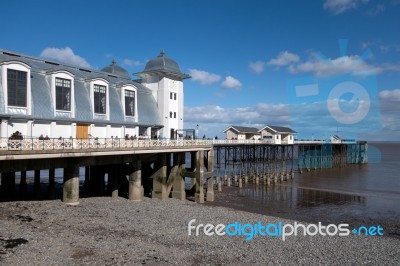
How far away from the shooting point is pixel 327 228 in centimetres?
1964

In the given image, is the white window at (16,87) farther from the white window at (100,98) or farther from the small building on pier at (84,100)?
the white window at (100,98)

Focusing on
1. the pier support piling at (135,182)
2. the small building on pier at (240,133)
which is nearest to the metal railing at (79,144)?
the pier support piling at (135,182)

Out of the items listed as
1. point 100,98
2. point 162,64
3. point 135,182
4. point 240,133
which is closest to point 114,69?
point 162,64

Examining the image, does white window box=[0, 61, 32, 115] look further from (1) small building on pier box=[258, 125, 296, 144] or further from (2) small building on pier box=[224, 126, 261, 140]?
(1) small building on pier box=[258, 125, 296, 144]

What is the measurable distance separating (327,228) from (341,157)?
53147mm

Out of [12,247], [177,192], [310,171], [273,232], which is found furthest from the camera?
[310,171]

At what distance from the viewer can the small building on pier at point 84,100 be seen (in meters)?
19.4

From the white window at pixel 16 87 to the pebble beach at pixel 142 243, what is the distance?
5566 mm

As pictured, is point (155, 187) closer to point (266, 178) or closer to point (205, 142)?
point (205, 142)

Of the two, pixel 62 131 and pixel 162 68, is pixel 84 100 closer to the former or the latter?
pixel 62 131

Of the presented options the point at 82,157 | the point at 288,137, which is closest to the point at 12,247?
the point at 82,157

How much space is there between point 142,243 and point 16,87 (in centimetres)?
1208

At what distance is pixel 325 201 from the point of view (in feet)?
100

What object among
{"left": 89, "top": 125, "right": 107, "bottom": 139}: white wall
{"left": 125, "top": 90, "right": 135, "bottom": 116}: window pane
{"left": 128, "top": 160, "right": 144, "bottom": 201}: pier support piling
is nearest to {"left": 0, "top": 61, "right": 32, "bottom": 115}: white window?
{"left": 89, "top": 125, "right": 107, "bottom": 139}: white wall
